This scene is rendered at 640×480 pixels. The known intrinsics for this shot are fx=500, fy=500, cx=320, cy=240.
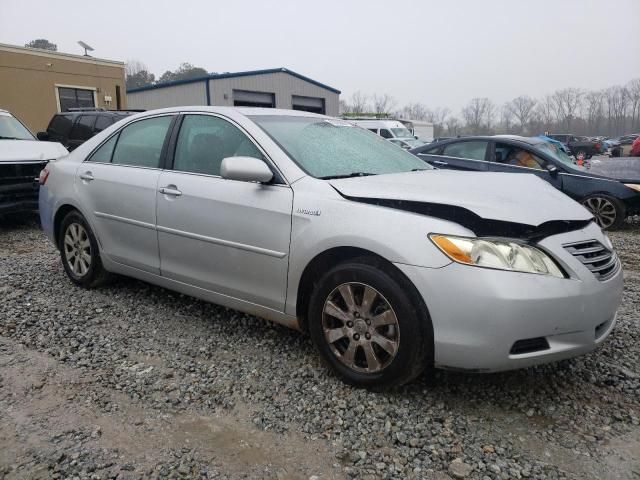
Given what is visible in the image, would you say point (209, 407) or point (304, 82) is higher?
point (304, 82)

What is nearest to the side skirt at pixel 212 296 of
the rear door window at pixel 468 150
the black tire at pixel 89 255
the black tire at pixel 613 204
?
the black tire at pixel 89 255

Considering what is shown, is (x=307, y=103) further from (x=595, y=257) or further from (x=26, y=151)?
(x=595, y=257)

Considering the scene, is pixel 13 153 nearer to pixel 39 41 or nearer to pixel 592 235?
pixel 592 235

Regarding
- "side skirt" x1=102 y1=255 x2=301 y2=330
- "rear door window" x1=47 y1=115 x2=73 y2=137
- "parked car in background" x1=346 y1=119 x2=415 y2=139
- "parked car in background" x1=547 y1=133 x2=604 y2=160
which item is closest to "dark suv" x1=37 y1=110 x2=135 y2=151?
"rear door window" x1=47 y1=115 x2=73 y2=137

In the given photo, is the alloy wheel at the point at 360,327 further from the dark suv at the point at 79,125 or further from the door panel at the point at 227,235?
the dark suv at the point at 79,125

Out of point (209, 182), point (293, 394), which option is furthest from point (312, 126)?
point (293, 394)

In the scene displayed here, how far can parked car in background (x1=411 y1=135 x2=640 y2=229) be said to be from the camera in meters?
7.70

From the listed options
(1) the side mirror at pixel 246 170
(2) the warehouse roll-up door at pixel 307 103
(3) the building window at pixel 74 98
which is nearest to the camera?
(1) the side mirror at pixel 246 170

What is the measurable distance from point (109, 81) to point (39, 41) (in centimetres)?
4011

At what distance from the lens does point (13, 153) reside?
23.0 ft

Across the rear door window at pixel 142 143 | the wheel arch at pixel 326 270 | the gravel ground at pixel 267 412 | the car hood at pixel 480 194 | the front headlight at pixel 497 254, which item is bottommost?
the gravel ground at pixel 267 412

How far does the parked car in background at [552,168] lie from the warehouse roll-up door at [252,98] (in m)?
24.3

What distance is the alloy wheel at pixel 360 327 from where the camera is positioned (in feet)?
8.64

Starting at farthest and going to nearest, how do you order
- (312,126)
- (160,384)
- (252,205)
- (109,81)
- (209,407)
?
1. (109,81)
2. (312,126)
3. (252,205)
4. (160,384)
5. (209,407)
